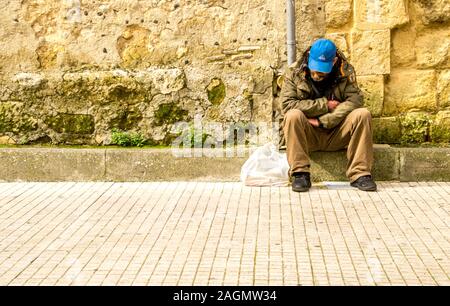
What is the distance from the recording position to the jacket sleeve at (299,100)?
6.55 metres

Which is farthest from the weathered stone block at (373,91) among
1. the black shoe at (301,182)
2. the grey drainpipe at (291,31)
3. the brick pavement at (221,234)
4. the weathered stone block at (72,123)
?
the weathered stone block at (72,123)

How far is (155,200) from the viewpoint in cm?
616

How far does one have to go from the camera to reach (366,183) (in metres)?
6.38

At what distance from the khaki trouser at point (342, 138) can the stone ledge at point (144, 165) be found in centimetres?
21

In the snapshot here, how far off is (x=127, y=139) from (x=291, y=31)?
164 cm

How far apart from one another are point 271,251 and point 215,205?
1.29 metres

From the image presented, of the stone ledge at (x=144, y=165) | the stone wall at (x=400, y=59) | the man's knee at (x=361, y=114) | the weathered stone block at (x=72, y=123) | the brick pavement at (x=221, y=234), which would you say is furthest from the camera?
the weathered stone block at (x=72, y=123)

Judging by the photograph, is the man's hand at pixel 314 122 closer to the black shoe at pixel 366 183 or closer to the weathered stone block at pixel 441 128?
the black shoe at pixel 366 183

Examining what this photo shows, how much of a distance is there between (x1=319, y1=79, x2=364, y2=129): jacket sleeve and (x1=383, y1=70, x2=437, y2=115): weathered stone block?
0.53 m

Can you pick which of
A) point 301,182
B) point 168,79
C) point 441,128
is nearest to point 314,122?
point 301,182

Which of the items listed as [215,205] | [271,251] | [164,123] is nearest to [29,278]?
[271,251]

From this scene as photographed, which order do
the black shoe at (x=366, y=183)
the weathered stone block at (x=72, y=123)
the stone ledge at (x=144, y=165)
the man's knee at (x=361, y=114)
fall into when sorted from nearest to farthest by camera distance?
the black shoe at (x=366, y=183) < the man's knee at (x=361, y=114) < the stone ledge at (x=144, y=165) < the weathered stone block at (x=72, y=123)

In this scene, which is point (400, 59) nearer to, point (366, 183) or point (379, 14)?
point (379, 14)

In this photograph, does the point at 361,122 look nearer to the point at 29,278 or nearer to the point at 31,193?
the point at 31,193
